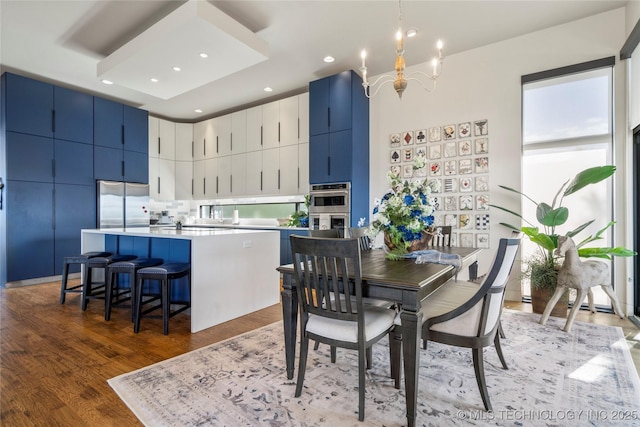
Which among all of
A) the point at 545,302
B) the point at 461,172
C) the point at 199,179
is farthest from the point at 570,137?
the point at 199,179

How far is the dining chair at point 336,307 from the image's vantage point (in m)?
1.54

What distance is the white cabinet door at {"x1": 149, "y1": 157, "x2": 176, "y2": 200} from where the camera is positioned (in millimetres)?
6336

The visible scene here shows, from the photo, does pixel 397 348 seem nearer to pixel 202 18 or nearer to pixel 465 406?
pixel 465 406

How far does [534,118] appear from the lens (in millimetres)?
3740

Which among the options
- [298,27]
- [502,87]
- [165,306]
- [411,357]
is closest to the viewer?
[411,357]

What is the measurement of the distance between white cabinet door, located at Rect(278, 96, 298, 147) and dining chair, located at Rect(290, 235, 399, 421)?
3.78 meters

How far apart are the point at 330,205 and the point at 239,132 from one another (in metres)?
2.66

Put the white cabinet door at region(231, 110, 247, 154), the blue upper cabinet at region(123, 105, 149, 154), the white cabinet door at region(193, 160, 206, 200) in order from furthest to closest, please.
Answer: the white cabinet door at region(193, 160, 206, 200)
the white cabinet door at region(231, 110, 247, 154)
the blue upper cabinet at region(123, 105, 149, 154)

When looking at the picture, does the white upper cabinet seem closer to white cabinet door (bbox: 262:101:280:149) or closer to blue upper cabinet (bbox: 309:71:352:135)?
white cabinet door (bbox: 262:101:280:149)

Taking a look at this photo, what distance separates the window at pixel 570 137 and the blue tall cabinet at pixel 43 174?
640 centimetres

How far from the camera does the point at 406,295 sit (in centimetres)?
151

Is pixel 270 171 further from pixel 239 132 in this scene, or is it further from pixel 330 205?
pixel 330 205

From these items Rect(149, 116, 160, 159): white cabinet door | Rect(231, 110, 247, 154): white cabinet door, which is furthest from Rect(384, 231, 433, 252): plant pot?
Result: Rect(149, 116, 160, 159): white cabinet door

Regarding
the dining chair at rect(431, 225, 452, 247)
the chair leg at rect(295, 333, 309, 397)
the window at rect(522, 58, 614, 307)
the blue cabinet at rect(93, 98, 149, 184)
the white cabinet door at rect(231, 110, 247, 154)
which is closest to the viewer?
the chair leg at rect(295, 333, 309, 397)
